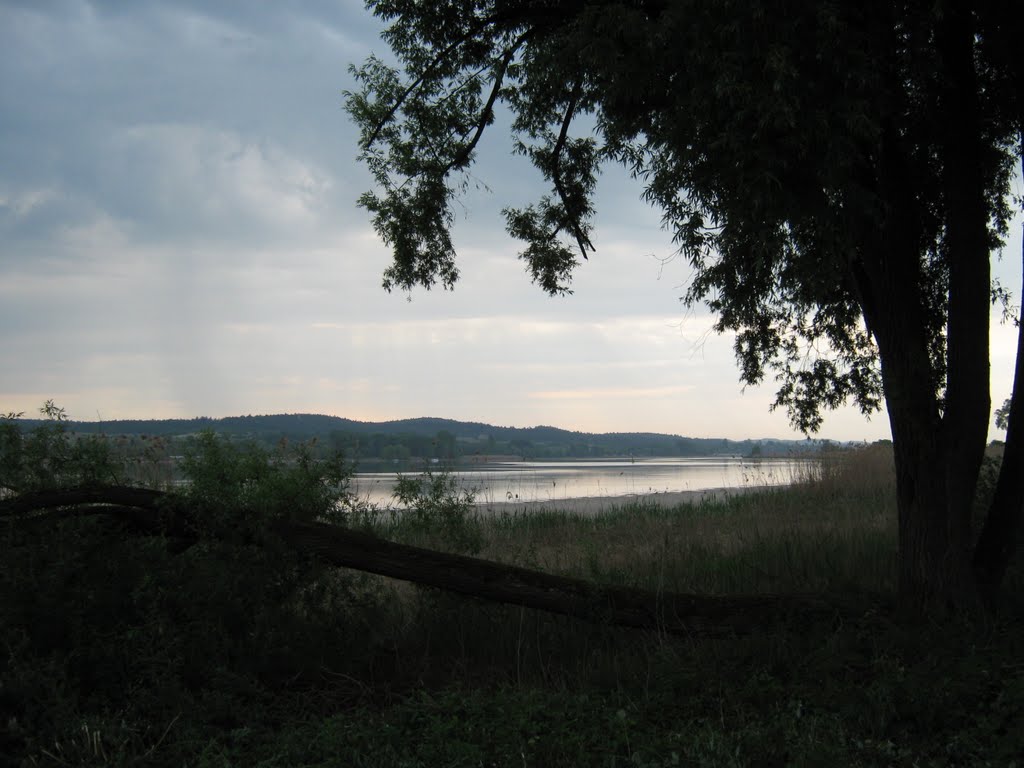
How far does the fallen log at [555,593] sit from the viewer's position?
6.62 meters

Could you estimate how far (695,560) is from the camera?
9578mm

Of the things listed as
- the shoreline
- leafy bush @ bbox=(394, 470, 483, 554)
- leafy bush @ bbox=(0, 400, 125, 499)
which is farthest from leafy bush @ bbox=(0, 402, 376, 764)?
the shoreline

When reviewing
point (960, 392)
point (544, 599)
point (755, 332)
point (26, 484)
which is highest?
point (755, 332)

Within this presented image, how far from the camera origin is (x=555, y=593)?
677 cm

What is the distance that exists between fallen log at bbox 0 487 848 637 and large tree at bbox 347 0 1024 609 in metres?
1.33

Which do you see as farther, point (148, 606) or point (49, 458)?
point (49, 458)

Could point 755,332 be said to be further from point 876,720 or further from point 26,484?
point 26,484

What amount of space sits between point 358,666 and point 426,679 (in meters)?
0.51

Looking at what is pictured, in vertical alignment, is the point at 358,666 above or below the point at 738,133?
below

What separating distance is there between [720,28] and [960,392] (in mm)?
3752

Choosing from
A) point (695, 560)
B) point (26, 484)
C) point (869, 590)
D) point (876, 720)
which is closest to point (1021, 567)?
point (869, 590)

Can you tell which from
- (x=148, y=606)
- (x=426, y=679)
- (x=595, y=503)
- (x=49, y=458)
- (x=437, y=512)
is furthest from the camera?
(x=595, y=503)

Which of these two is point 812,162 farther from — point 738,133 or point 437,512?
point 437,512

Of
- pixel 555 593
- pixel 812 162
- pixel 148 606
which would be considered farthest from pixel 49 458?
pixel 812 162
